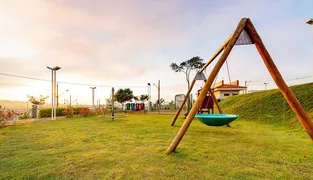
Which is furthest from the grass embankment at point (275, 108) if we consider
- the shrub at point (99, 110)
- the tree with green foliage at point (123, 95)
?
the tree with green foliage at point (123, 95)

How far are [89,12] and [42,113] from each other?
9706 millimetres

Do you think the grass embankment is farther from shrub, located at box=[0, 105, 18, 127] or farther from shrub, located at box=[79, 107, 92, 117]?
shrub, located at box=[0, 105, 18, 127]

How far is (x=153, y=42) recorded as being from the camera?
42.0 ft

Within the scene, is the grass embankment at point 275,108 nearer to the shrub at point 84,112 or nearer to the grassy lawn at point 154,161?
the grassy lawn at point 154,161

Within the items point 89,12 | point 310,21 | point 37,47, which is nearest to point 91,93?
point 37,47

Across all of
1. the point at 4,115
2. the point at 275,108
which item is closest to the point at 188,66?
the point at 275,108

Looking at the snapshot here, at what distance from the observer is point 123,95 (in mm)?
25031

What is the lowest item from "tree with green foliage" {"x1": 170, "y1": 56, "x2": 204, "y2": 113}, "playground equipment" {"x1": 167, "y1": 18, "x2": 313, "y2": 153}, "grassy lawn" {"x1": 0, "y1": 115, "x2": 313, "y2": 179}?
"grassy lawn" {"x1": 0, "y1": 115, "x2": 313, "y2": 179}

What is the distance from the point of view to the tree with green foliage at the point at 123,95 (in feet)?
81.7

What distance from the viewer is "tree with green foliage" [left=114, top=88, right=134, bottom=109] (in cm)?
2489

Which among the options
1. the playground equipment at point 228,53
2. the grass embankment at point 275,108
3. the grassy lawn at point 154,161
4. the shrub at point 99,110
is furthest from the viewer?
the shrub at point 99,110

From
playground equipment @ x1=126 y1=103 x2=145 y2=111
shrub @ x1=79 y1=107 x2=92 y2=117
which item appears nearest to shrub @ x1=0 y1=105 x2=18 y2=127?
shrub @ x1=79 y1=107 x2=92 y2=117

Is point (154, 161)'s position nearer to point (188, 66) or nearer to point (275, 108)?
point (275, 108)

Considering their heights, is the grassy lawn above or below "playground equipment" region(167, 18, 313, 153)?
below
